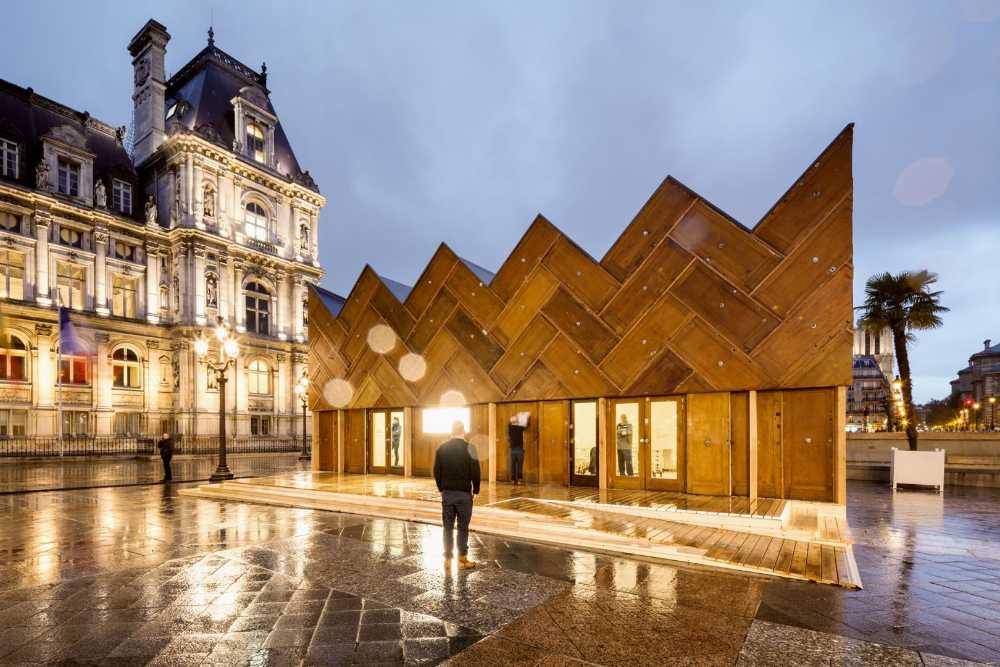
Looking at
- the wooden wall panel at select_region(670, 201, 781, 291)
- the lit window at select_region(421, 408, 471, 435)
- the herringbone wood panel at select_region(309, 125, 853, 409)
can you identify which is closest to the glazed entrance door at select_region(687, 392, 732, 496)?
the herringbone wood panel at select_region(309, 125, 853, 409)

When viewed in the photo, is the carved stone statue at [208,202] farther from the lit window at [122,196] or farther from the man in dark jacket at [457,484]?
the man in dark jacket at [457,484]

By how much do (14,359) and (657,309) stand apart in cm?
3355

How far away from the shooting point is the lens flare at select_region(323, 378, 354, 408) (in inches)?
648

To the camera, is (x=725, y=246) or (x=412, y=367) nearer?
(x=725, y=246)

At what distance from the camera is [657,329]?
36.7 ft

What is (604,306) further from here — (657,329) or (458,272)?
(458,272)

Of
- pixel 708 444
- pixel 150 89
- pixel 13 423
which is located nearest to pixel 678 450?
pixel 708 444

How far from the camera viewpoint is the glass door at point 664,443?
10984mm

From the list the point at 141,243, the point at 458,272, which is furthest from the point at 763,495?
the point at 141,243

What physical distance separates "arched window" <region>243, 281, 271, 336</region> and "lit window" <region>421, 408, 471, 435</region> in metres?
27.2

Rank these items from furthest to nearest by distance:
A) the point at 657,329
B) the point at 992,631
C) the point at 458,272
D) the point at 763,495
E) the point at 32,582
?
the point at 458,272 < the point at 657,329 < the point at 763,495 < the point at 32,582 < the point at 992,631

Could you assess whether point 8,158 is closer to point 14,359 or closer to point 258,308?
point 14,359

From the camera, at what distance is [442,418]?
14.3 meters

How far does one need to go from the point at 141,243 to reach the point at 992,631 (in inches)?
1609
